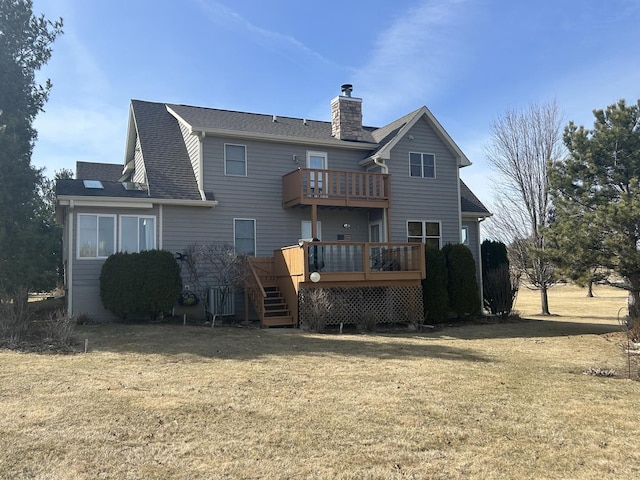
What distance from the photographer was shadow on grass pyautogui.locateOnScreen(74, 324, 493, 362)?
10.2 m

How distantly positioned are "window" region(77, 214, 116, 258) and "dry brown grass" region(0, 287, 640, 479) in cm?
616

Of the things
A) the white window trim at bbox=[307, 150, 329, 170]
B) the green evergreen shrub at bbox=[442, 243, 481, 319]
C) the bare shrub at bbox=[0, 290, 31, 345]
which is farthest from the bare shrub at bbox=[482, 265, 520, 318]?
the bare shrub at bbox=[0, 290, 31, 345]

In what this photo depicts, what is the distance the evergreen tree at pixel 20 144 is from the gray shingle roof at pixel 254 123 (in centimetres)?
474

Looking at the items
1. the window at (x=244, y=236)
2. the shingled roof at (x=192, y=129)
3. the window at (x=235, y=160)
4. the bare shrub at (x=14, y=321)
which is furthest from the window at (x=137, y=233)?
the bare shrub at (x=14, y=321)

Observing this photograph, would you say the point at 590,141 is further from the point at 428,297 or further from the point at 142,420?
the point at 142,420

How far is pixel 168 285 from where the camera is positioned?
48.8 ft

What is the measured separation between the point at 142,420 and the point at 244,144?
13.4m

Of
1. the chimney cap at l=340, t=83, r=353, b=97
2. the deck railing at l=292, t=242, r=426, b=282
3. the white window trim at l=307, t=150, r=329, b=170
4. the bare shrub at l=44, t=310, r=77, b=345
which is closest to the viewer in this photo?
the bare shrub at l=44, t=310, r=77, b=345

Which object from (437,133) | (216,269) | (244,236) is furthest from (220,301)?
(437,133)

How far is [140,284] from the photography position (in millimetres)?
14820

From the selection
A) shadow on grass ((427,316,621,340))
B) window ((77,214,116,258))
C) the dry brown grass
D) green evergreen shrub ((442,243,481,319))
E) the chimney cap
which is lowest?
shadow on grass ((427,316,621,340))

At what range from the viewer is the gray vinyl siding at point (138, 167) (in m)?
18.6

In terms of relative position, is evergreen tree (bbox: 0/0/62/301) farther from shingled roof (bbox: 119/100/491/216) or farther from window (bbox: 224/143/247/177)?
window (bbox: 224/143/247/177)

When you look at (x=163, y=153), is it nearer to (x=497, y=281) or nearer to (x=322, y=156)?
(x=322, y=156)
